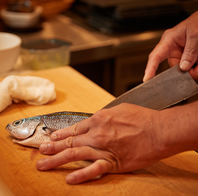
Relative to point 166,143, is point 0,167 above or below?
below

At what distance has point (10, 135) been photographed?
3.98 ft

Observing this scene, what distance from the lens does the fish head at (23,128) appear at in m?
1.15

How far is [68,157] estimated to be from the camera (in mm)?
1008

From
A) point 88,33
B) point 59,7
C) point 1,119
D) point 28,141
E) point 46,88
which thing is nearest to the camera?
point 28,141

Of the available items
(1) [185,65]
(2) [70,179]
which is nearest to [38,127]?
(2) [70,179]

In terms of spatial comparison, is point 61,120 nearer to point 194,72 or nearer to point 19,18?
point 194,72

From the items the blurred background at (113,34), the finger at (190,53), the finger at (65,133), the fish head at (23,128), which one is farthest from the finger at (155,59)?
the blurred background at (113,34)

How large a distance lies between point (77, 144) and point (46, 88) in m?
0.48

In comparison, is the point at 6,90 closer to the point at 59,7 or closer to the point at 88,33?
the point at 88,33

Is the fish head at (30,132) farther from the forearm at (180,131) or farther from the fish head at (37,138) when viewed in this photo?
the forearm at (180,131)

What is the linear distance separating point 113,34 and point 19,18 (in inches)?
28.5

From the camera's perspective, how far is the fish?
1.14m

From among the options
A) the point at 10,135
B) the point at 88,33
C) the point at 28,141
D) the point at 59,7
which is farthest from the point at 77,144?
the point at 59,7

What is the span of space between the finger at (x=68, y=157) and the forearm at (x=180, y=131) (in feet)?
0.74
